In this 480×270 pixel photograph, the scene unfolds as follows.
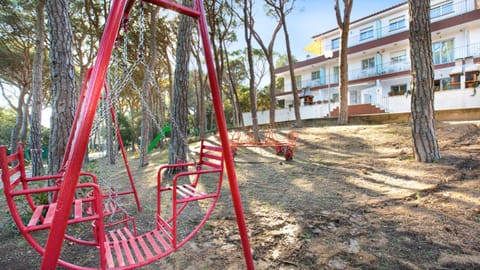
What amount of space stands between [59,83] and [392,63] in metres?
21.8

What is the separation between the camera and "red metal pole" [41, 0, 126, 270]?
4.11 ft

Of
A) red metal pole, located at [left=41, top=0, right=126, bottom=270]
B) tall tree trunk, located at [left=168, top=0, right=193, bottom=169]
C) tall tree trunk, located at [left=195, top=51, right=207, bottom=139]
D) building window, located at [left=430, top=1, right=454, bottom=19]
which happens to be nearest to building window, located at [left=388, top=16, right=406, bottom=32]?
building window, located at [left=430, top=1, right=454, bottom=19]

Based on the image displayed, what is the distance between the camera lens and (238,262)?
2.44m

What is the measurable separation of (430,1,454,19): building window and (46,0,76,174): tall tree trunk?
76.5ft

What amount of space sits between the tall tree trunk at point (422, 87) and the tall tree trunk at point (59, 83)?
19.4 feet

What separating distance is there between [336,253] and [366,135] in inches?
274

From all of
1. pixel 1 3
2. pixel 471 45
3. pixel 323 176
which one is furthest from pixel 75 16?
pixel 471 45

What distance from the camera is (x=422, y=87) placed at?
16.7ft

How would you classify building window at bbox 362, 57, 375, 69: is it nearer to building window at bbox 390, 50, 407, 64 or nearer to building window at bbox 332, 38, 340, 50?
building window at bbox 390, 50, 407, 64

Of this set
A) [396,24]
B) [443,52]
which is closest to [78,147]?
[443,52]

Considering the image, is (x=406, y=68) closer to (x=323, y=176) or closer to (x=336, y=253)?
(x=323, y=176)

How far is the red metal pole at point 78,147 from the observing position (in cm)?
125

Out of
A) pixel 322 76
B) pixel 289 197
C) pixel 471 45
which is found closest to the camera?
pixel 289 197

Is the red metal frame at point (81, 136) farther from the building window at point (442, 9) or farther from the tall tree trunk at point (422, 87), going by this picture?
the building window at point (442, 9)
